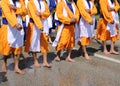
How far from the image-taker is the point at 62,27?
29.5ft

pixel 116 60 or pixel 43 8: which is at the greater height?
pixel 43 8

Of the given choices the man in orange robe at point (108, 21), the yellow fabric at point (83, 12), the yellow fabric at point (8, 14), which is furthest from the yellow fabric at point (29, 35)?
the man in orange robe at point (108, 21)

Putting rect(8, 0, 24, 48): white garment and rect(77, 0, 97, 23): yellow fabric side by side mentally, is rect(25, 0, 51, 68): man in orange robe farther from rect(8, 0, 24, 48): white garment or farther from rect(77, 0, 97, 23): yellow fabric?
rect(77, 0, 97, 23): yellow fabric

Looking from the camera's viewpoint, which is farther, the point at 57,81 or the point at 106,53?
→ the point at 106,53

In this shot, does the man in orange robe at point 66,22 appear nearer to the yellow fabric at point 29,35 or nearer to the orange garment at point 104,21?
the yellow fabric at point 29,35

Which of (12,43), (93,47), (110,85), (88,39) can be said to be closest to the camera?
(110,85)

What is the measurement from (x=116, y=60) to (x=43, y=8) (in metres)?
2.13

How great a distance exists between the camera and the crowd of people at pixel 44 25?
8.16 meters

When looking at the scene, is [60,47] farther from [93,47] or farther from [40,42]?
[93,47]

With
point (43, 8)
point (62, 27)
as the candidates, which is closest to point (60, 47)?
point (62, 27)

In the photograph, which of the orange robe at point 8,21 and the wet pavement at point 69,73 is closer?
the wet pavement at point 69,73

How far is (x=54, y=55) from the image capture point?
998cm

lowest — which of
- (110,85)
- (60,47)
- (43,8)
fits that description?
(110,85)

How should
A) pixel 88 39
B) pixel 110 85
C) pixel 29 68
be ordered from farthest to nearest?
pixel 88 39
pixel 29 68
pixel 110 85
